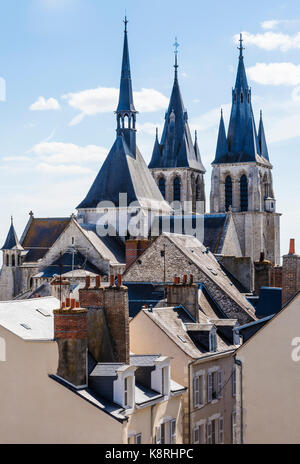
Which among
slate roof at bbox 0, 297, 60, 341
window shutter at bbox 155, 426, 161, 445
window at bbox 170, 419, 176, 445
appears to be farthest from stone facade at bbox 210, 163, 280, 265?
window shutter at bbox 155, 426, 161, 445

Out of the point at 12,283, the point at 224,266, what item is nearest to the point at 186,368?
the point at 224,266

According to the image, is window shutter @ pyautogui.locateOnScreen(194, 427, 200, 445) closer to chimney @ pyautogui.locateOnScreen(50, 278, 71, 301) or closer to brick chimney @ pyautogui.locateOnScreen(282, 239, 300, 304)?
brick chimney @ pyautogui.locateOnScreen(282, 239, 300, 304)

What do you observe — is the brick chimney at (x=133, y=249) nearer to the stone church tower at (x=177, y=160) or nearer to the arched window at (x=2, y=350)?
the arched window at (x=2, y=350)

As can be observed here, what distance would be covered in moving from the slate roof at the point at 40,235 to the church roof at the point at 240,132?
2118cm

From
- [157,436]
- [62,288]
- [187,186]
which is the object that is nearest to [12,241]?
[187,186]

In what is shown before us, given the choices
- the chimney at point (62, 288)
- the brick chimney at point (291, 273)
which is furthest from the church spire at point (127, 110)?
the brick chimney at point (291, 273)

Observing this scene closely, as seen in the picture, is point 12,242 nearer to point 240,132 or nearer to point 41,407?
point 240,132

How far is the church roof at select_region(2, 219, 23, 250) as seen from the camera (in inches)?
1948

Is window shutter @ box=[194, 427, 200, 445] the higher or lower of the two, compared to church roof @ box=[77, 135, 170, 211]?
lower

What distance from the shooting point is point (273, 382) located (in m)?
15.1

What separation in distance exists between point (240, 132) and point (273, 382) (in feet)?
178

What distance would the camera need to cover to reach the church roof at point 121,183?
49.7 m

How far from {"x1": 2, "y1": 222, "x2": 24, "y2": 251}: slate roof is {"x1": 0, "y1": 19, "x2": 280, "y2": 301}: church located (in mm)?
83
